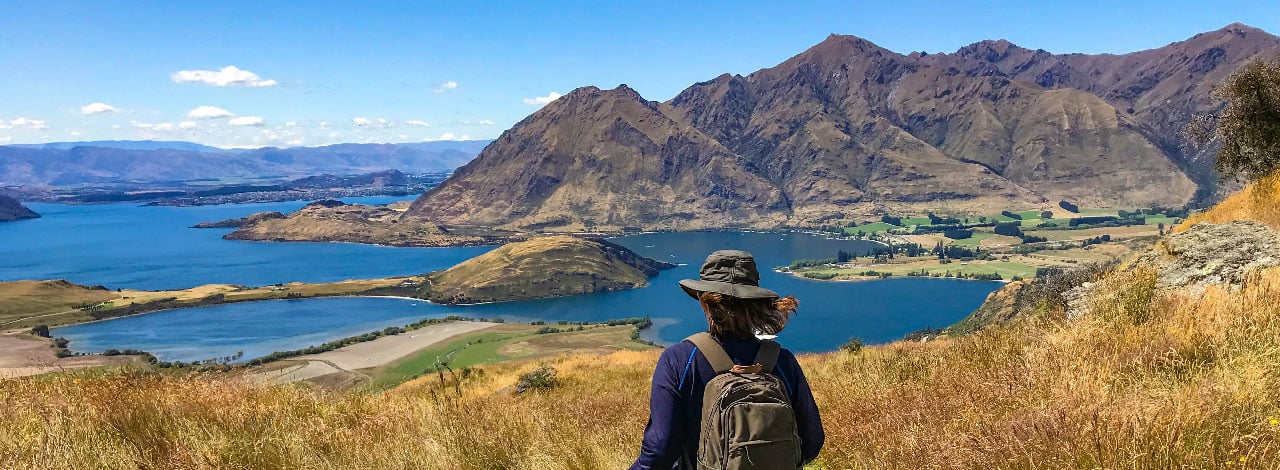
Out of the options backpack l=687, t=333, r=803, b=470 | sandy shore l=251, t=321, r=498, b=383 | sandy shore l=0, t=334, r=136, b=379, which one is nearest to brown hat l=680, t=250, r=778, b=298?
backpack l=687, t=333, r=803, b=470

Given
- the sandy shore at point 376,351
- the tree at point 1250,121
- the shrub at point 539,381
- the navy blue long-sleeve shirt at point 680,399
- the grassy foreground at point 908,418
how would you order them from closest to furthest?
the navy blue long-sleeve shirt at point 680,399 → the grassy foreground at point 908,418 → the tree at point 1250,121 → the shrub at point 539,381 → the sandy shore at point 376,351

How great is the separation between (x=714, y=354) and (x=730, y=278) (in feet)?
1.55

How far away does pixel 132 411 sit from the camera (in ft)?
19.1

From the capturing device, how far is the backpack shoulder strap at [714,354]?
3.57 m

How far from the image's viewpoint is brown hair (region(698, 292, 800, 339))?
3.66m

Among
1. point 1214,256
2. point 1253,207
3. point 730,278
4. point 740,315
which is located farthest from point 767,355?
point 1253,207

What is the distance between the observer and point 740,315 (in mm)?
3658

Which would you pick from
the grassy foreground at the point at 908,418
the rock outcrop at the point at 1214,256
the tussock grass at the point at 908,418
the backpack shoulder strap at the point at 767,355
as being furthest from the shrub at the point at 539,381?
the backpack shoulder strap at the point at 767,355

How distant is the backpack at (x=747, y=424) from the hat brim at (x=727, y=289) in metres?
0.40

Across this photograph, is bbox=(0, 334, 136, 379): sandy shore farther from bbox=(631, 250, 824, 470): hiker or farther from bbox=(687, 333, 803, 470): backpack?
bbox=(687, 333, 803, 470): backpack

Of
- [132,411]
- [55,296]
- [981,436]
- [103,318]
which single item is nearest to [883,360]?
[981,436]

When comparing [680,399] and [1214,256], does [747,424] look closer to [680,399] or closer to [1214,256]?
[680,399]

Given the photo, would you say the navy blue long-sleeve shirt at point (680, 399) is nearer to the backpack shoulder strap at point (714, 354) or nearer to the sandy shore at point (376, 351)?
the backpack shoulder strap at point (714, 354)

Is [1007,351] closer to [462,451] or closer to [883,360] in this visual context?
[883,360]
